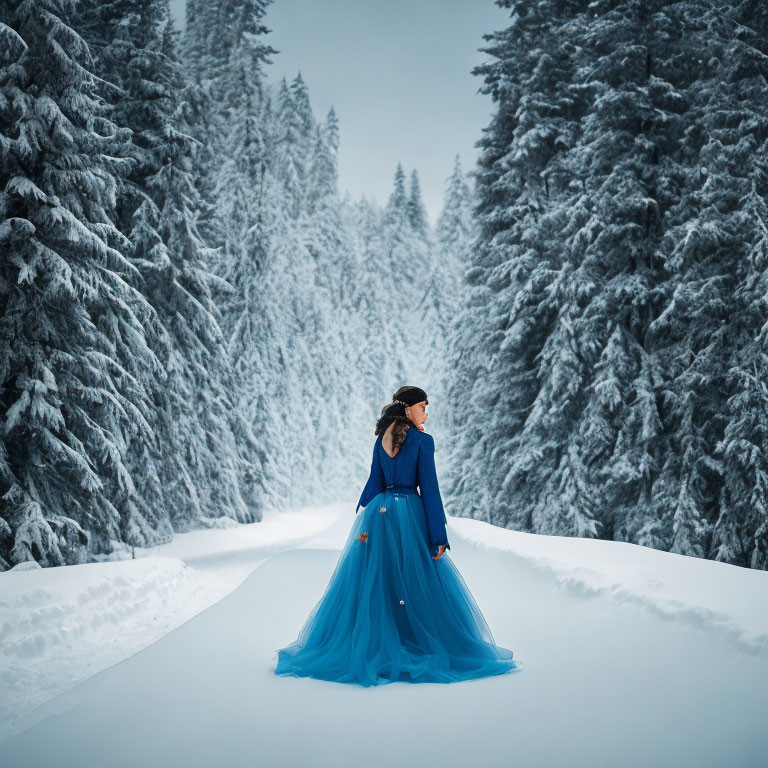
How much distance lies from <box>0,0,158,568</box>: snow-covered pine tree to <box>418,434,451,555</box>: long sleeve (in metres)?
6.75

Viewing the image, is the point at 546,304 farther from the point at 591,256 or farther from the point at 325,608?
the point at 325,608

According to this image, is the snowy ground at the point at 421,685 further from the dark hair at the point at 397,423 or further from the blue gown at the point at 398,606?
the dark hair at the point at 397,423

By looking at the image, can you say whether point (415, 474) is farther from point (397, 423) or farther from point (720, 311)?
point (720, 311)

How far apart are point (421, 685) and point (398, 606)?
0.70m

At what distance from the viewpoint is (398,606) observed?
5500 millimetres

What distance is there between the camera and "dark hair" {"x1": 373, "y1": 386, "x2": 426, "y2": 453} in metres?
5.75

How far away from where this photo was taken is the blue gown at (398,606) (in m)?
A: 5.14

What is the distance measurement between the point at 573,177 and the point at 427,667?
15464 mm

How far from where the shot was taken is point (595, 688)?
193 inches

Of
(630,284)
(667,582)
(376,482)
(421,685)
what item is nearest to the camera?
(421,685)

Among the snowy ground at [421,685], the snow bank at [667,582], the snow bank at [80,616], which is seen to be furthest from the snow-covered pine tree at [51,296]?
the snow bank at [667,582]

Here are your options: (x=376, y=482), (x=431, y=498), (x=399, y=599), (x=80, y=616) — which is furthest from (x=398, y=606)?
(x=80, y=616)

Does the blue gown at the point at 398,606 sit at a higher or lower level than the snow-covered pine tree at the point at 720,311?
lower

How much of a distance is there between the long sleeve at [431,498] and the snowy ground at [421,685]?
112cm
